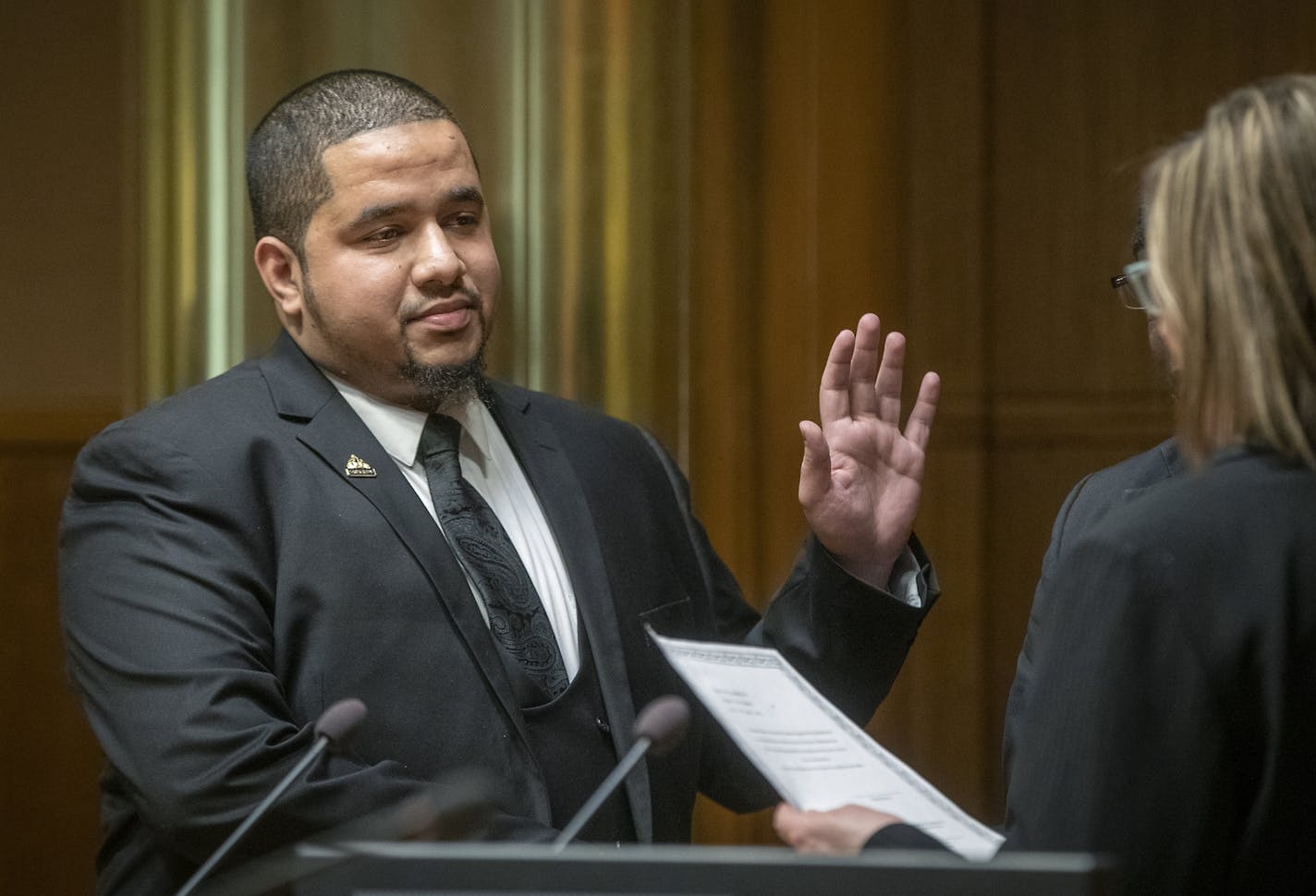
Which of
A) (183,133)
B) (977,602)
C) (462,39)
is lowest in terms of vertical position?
(977,602)

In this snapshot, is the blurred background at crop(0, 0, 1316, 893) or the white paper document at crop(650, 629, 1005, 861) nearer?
the white paper document at crop(650, 629, 1005, 861)

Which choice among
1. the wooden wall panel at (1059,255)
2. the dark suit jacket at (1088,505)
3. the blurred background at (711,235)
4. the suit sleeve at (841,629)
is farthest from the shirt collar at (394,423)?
the wooden wall panel at (1059,255)

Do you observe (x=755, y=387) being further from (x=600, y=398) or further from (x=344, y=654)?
(x=344, y=654)

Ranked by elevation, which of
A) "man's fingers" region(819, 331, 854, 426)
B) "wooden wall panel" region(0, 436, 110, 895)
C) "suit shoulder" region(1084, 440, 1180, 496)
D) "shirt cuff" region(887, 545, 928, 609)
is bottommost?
"wooden wall panel" region(0, 436, 110, 895)

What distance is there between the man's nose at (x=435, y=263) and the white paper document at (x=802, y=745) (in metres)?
0.88

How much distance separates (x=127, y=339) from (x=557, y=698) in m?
1.57

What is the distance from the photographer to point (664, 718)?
1324 mm

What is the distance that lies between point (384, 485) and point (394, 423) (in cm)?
14

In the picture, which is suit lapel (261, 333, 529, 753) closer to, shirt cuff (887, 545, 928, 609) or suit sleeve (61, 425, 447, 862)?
suit sleeve (61, 425, 447, 862)

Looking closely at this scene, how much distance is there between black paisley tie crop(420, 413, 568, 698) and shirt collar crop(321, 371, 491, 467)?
0.03 meters

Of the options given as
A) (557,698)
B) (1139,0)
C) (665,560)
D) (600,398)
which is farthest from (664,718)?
(1139,0)

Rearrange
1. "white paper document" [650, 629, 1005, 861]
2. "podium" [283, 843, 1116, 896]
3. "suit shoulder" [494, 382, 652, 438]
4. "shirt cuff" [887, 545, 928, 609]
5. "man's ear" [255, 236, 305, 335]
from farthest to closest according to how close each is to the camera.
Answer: "suit shoulder" [494, 382, 652, 438]
"man's ear" [255, 236, 305, 335]
"shirt cuff" [887, 545, 928, 609]
"white paper document" [650, 629, 1005, 861]
"podium" [283, 843, 1116, 896]

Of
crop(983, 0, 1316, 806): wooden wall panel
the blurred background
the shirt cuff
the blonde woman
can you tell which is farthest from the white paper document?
crop(983, 0, 1316, 806): wooden wall panel

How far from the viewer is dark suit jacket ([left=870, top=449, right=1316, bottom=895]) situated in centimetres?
114
